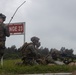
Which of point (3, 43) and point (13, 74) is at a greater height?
point (3, 43)

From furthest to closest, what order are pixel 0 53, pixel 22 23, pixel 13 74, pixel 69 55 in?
pixel 22 23 < pixel 69 55 < pixel 0 53 < pixel 13 74

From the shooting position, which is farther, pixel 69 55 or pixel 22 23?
pixel 22 23

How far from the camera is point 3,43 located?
434 inches

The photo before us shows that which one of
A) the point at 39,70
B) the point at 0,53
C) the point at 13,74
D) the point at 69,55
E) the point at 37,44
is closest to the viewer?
the point at 13,74

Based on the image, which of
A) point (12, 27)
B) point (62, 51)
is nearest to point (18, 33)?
point (12, 27)

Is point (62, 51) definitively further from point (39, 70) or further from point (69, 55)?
point (39, 70)

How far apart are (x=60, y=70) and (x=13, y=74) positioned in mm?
1500

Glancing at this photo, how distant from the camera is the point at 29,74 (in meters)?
9.23

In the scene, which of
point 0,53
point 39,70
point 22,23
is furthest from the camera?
point 22,23

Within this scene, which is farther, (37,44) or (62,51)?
(62,51)

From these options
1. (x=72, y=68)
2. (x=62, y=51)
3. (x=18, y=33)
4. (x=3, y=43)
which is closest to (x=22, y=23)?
(x=18, y=33)

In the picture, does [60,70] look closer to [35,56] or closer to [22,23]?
[35,56]

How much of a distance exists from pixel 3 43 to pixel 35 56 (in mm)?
1792

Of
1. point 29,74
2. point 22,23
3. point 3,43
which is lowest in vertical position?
point 29,74
